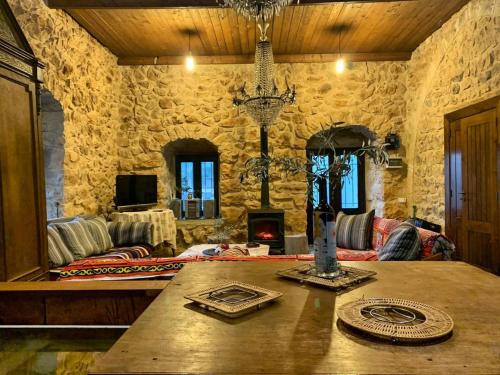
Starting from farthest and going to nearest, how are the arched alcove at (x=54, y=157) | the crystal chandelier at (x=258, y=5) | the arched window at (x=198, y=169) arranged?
the arched window at (x=198, y=169) → the arched alcove at (x=54, y=157) → the crystal chandelier at (x=258, y=5)

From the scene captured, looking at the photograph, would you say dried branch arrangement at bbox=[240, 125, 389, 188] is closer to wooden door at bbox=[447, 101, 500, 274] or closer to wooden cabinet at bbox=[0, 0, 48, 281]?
wooden cabinet at bbox=[0, 0, 48, 281]

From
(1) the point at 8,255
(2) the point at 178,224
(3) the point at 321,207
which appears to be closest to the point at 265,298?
(3) the point at 321,207

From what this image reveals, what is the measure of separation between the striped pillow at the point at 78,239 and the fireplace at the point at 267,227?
88.1 inches

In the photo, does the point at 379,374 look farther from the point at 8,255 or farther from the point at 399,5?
the point at 399,5

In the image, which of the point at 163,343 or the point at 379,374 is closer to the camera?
the point at 379,374

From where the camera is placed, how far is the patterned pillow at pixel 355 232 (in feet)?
13.2

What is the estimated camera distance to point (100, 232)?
3.98m

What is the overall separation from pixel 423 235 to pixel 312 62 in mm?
3737

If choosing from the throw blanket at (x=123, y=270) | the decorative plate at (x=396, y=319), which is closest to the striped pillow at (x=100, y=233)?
the throw blanket at (x=123, y=270)

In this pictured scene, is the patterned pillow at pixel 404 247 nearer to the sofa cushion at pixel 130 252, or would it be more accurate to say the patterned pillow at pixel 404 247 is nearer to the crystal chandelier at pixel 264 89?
the crystal chandelier at pixel 264 89

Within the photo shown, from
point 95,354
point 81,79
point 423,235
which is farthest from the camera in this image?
point 81,79

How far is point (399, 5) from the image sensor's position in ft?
13.2

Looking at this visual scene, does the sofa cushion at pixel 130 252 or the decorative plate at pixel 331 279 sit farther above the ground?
the decorative plate at pixel 331 279

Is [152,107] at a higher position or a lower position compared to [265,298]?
higher
